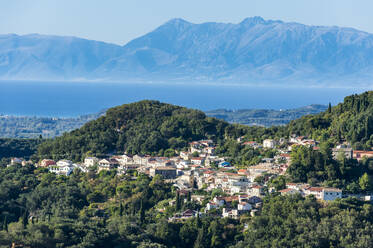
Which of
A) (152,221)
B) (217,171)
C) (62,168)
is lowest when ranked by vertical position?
(152,221)

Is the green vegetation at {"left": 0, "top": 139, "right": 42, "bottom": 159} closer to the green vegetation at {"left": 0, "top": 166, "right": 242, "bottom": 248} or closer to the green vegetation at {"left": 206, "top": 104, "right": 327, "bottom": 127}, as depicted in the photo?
the green vegetation at {"left": 0, "top": 166, "right": 242, "bottom": 248}

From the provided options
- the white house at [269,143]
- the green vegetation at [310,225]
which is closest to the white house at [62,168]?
the white house at [269,143]

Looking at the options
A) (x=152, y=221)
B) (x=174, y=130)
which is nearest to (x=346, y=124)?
(x=174, y=130)

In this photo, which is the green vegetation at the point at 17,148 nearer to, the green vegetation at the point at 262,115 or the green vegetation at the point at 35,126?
the green vegetation at the point at 35,126

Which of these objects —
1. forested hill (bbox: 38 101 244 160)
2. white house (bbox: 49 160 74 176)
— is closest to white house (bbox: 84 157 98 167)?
white house (bbox: 49 160 74 176)

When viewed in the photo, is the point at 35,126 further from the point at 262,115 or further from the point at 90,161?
the point at 90,161
